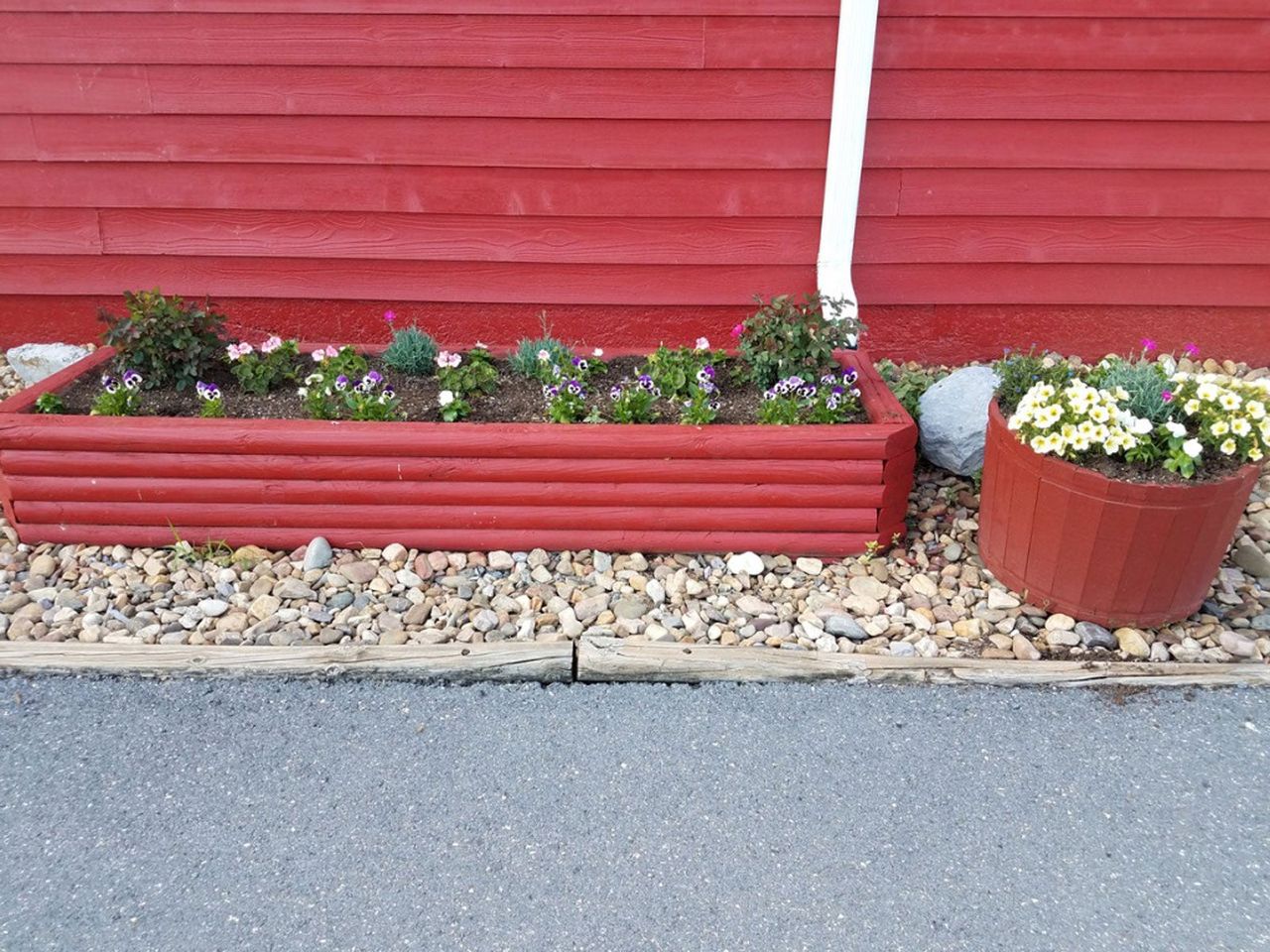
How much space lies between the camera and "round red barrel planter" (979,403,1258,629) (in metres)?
2.42

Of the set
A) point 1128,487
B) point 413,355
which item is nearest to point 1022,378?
point 1128,487

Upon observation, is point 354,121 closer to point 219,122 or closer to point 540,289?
point 219,122

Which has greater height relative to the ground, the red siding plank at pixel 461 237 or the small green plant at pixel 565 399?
the red siding plank at pixel 461 237

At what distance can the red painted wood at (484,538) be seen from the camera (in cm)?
291

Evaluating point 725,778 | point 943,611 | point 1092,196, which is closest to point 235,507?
point 725,778

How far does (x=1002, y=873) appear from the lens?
198cm

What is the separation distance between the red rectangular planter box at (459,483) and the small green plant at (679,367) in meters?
0.39

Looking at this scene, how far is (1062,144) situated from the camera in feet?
12.2

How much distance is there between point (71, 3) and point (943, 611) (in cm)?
357

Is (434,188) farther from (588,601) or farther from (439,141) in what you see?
(588,601)

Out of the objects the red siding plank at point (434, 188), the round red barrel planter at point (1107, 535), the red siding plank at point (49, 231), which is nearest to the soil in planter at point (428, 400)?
the round red barrel planter at point (1107, 535)

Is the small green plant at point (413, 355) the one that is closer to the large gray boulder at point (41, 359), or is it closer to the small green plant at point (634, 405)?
the small green plant at point (634, 405)

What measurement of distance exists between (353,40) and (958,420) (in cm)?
248

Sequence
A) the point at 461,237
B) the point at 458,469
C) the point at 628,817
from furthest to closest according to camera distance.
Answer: the point at 461,237 < the point at 458,469 < the point at 628,817
